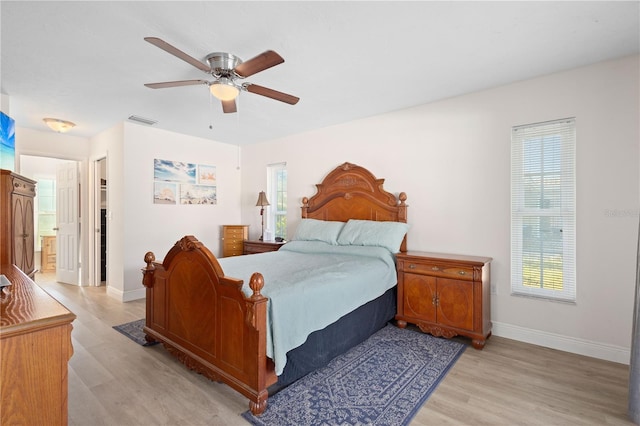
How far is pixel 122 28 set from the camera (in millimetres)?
2125

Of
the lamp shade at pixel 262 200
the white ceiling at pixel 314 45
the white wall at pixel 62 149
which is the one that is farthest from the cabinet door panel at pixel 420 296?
the white wall at pixel 62 149

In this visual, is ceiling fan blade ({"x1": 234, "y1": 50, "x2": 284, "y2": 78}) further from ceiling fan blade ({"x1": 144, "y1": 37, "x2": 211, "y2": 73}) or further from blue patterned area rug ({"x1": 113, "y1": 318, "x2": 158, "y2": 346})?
blue patterned area rug ({"x1": 113, "y1": 318, "x2": 158, "y2": 346})

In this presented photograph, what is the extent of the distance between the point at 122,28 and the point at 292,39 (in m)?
1.19

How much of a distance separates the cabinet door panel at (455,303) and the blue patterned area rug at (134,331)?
9.14ft

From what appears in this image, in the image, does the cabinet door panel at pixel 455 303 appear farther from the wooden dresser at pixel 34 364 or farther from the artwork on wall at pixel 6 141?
the artwork on wall at pixel 6 141

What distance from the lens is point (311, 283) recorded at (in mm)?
2229

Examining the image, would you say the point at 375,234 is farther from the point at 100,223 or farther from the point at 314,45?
the point at 100,223

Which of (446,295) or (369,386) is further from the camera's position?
(446,295)

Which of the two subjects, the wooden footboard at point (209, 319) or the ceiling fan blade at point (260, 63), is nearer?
the wooden footboard at point (209, 319)

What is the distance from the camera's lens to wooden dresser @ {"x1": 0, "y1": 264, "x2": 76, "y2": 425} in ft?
3.00

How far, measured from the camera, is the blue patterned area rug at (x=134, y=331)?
2.90m

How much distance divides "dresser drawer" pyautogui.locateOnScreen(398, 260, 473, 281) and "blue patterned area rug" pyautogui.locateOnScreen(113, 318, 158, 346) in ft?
8.51

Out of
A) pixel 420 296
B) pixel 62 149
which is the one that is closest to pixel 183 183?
pixel 62 149

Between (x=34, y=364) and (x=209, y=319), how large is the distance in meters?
1.25
